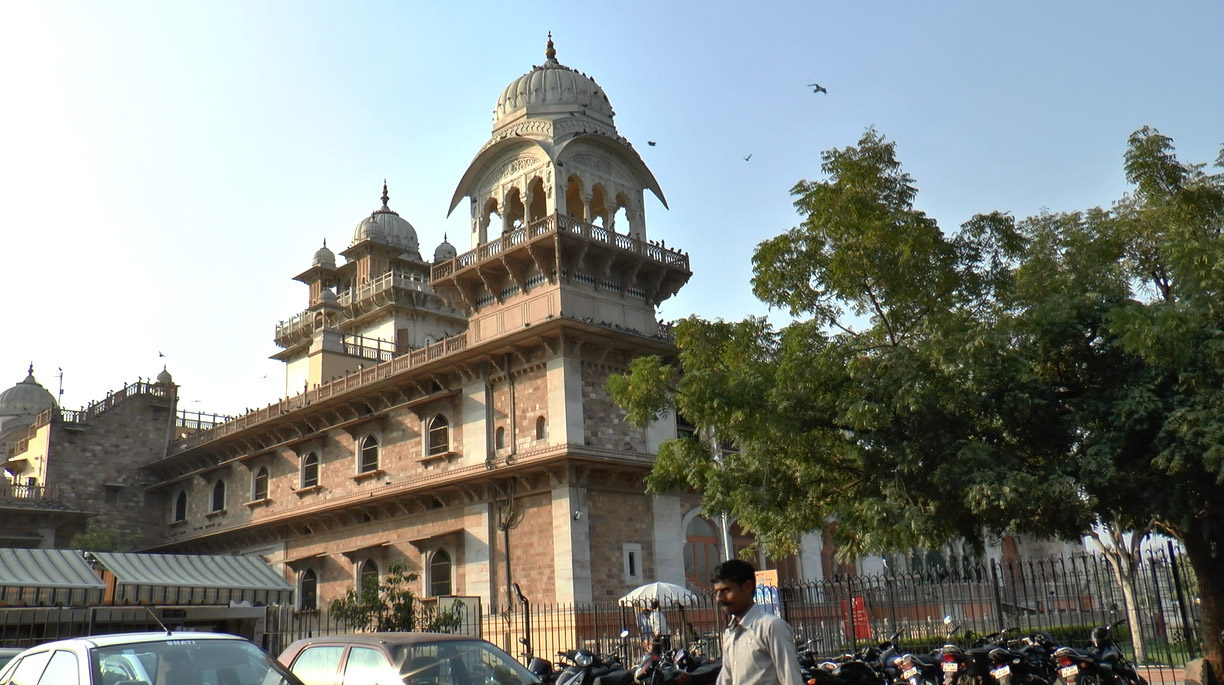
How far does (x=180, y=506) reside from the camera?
3866 centimetres

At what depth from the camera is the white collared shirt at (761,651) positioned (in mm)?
4859

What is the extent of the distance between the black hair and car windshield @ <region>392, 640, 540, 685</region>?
400 cm

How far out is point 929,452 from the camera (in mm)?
12742

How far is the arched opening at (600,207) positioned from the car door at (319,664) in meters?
19.4

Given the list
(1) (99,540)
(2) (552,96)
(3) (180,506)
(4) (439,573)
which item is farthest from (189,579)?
(2) (552,96)

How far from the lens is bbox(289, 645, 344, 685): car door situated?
8914 millimetres

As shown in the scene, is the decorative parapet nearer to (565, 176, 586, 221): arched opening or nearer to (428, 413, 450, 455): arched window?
(428, 413, 450, 455): arched window

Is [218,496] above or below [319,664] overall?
above

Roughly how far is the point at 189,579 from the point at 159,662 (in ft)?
72.4

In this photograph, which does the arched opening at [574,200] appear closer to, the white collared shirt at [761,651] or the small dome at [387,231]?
the small dome at [387,231]

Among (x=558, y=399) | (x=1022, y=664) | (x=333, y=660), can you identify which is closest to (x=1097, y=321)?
(x=1022, y=664)

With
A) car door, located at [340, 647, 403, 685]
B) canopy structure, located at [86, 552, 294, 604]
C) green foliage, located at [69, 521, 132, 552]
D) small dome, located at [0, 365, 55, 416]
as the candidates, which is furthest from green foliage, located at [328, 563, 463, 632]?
small dome, located at [0, 365, 55, 416]

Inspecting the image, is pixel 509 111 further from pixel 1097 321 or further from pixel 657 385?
pixel 1097 321

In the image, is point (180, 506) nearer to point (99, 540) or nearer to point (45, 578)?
point (99, 540)
